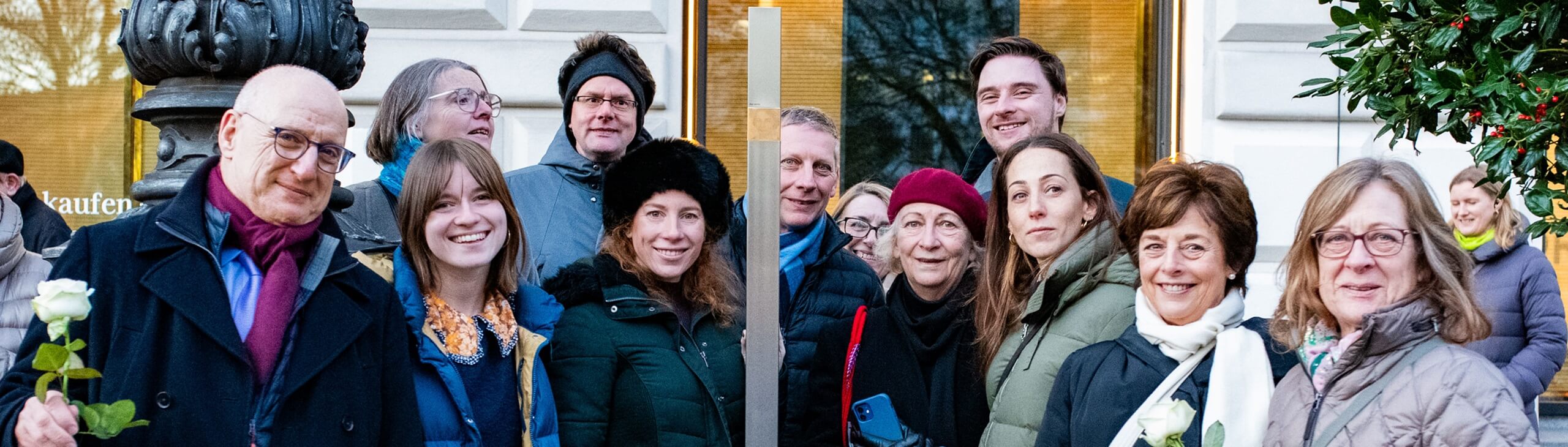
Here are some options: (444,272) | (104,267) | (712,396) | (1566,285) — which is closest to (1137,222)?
(712,396)

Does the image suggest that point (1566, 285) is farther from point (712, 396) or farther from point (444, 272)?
point (444, 272)

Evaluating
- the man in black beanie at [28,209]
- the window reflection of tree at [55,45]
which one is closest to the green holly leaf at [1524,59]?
the man in black beanie at [28,209]

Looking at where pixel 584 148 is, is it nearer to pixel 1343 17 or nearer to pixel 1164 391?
pixel 1164 391

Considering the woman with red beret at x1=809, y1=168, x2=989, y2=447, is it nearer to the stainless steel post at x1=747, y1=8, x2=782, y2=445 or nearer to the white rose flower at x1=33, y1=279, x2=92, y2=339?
the stainless steel post at x1=747, y1=8, x2=782, y2=445

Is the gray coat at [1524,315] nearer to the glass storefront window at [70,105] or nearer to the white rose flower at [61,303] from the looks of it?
the white rose flower at [61,303]

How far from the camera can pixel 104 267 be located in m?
2.59

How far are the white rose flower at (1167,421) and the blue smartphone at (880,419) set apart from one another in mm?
1414

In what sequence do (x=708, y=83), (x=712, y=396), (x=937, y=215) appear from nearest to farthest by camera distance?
1. (x=712, y=396)
2. (x=937, y=215)
3. (x=708, y=83)

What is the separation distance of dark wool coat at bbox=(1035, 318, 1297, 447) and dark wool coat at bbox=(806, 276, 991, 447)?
1.32 feet

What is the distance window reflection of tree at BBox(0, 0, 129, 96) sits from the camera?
6.67 m

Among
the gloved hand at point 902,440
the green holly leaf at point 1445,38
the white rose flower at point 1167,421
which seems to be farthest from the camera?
the gloved hand at point 902,440

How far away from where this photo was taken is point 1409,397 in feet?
9.04

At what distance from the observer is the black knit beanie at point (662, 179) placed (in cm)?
367

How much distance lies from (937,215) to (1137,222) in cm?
67
